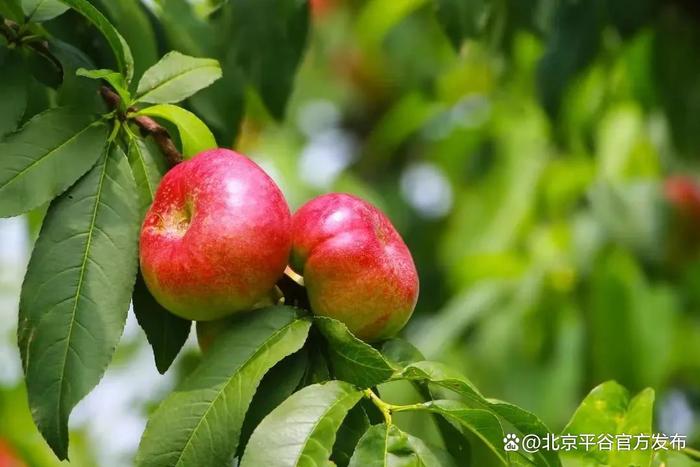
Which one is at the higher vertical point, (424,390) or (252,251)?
(252,251)

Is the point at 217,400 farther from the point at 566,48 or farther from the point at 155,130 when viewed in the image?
the point at 566,48

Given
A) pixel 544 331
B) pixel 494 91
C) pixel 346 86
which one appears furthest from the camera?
pixel 346 86

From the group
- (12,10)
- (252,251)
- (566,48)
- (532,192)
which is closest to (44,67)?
(12,10)

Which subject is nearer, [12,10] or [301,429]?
[301,429]

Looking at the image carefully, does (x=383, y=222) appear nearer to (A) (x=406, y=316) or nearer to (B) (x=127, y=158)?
(A) (x=406, y=316)

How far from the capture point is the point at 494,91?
2.47 m

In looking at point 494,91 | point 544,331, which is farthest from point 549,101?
point 494,91

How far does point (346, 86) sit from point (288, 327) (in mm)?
2382

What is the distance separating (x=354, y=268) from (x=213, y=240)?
10 centimetres

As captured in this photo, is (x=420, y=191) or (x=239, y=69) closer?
(x=239, y=69)

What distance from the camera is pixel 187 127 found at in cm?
87

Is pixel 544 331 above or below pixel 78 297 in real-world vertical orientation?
below

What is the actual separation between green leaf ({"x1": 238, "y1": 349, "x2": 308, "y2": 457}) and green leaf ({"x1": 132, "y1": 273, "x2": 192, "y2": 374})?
88 millimetres

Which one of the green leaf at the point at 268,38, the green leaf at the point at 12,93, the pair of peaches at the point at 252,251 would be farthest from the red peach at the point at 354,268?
the green leaf at the point at 268,38
